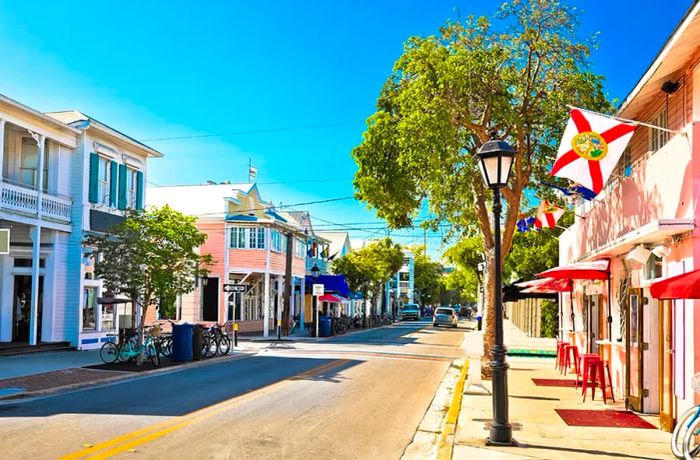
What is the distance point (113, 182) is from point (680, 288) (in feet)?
77.3

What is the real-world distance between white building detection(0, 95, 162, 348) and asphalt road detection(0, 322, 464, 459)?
7809mm

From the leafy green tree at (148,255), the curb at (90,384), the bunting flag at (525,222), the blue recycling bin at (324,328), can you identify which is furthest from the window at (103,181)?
the bunting flag at (525,222)

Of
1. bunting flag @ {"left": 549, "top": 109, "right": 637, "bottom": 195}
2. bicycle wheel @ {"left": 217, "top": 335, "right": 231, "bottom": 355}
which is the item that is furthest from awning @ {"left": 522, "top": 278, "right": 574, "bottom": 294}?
bicycle wheel @ {"left": 217, "top": 335, "right": 231, "bottom": 355}

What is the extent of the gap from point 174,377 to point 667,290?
12911 millimetres

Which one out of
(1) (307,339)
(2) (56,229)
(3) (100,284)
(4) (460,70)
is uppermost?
(4) (460,70)

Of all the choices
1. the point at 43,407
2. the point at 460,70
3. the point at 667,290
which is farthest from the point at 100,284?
the point at 667,290

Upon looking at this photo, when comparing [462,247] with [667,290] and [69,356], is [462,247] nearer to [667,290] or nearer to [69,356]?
[69,356]

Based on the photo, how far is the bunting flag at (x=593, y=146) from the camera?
10.3m

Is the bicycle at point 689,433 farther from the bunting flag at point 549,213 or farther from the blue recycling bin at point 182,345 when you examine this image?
the blue recycling bin at point 182,345

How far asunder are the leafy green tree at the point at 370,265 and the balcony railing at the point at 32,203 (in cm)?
3081

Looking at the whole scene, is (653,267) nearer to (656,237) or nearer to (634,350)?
(656,237)

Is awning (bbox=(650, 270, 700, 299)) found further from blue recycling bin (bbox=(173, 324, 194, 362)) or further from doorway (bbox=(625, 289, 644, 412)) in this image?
blue recycling bin (bbox=(173, 324, 194, 362))

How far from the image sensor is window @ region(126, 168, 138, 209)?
94.2 feet

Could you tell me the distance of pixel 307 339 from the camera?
35656mm
